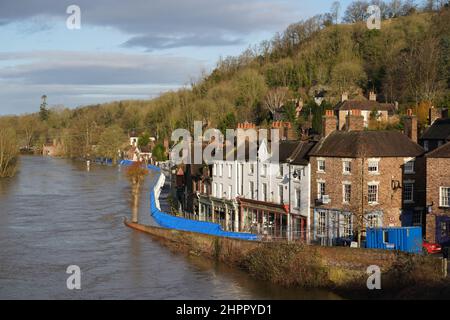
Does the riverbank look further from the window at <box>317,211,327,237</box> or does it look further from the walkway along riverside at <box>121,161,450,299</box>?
the window at <box>317,211,327,237</box>

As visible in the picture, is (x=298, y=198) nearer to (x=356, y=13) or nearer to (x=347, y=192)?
(x=347, y=192)

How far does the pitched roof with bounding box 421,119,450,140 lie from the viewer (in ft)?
151

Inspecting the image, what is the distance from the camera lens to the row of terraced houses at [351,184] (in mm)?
39969

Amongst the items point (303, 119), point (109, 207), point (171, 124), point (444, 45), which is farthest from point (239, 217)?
point (171, 124)

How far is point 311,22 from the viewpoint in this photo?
523ft

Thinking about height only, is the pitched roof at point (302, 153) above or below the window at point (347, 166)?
above

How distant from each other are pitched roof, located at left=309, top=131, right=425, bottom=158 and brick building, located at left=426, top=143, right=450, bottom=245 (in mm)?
Answer: 2744

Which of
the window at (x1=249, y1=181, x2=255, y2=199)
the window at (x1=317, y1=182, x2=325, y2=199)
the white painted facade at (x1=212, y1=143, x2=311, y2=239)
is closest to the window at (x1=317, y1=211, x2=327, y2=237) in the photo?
the white painted facade at (x1=212, y1=143, x2=311, y2=239)

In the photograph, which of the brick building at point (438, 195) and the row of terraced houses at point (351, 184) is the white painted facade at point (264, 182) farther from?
the brick building at point (438, 195)

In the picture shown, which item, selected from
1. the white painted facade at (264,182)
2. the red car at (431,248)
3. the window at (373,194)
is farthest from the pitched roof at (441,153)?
the white painted facade at (264,182)

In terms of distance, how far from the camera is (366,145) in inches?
1635

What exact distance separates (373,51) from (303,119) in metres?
32.2

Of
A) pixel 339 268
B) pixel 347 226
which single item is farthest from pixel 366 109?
pixel 339 268

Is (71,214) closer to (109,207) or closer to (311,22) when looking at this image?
(109,207)
